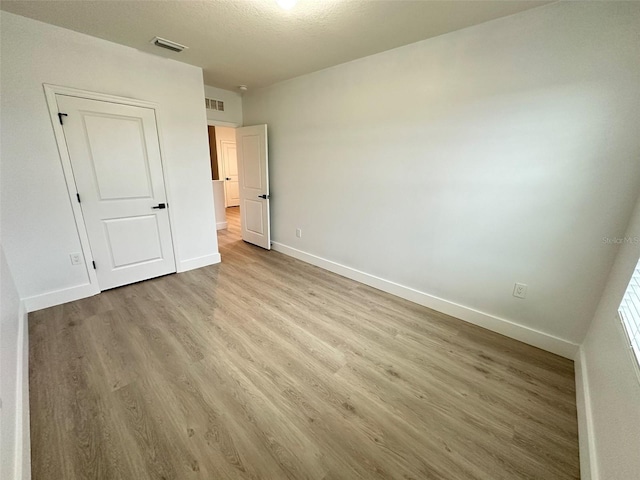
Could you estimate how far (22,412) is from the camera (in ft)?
4.66

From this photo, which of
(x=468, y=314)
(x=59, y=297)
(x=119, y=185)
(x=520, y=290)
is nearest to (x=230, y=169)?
(x=119, y=185)

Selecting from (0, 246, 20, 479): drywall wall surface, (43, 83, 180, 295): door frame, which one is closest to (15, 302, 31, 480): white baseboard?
(0, 246, 20, 479): drywall wall surface

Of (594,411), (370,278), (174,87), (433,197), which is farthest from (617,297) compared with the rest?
(174,87)

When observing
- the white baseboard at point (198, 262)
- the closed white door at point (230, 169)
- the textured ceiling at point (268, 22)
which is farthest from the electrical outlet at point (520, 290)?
the closed white door at point (230, 169)

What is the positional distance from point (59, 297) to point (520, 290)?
437cm

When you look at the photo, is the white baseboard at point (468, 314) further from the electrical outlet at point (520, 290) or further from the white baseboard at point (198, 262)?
the white baseboard at point (198, 262)

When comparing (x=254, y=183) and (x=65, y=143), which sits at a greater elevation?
(x=65, y=143)

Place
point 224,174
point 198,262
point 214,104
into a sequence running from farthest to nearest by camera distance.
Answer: point 224,174, point 214,104, point 198,262

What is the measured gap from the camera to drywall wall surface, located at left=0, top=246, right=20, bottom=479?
1.06m

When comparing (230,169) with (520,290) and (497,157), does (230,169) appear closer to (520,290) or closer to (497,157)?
(497,157)

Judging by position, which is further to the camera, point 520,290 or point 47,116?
point 47,116

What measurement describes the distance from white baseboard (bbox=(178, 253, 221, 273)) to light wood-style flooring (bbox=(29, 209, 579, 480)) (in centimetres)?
83

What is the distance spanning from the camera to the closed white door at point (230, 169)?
24.6 ft

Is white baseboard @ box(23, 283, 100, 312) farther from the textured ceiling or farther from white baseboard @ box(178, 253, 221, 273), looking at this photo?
the textured ceiling
